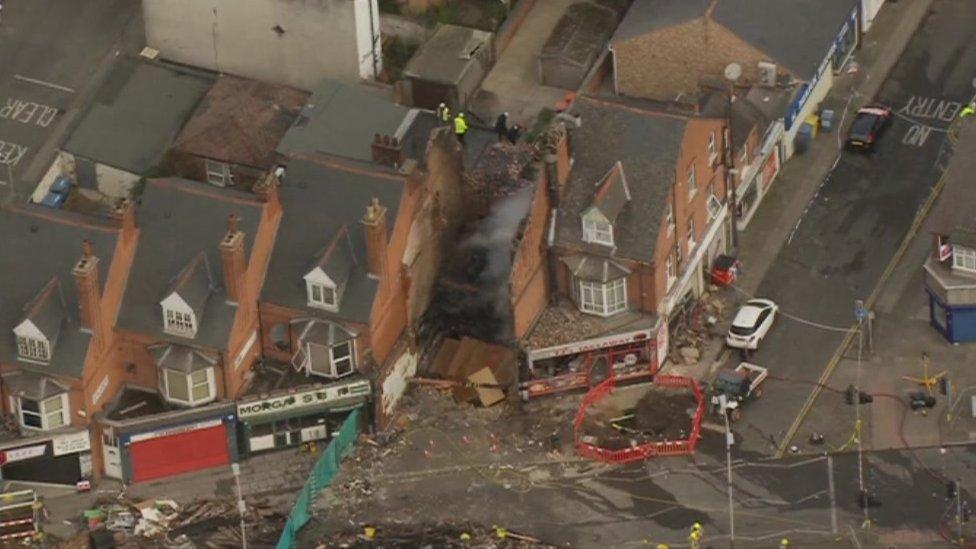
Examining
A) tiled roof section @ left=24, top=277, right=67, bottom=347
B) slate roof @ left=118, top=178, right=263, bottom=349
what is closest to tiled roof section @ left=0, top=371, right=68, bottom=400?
tiled roof section @ left=24, top=277, right=67, bottom=347

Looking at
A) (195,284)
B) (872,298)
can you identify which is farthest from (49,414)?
(872,298)

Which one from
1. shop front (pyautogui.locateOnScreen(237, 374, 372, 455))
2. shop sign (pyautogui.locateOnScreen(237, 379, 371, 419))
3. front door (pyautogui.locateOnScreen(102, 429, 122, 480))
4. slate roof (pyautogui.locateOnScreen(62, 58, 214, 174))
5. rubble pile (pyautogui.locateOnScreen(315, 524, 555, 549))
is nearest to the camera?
rubble pile (pyautogui.locateOnScreen(315, 524, 555, 549))

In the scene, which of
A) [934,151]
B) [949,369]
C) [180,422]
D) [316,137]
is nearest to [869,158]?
[934,151]

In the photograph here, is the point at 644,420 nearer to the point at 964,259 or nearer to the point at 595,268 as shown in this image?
the point at 595,268

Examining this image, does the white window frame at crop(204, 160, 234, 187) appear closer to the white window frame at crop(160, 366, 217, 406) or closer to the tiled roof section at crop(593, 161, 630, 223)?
the white window frame at crop(160, 366, 217, 406)

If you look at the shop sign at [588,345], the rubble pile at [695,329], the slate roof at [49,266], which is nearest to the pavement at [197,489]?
the slate roof at [49,266]

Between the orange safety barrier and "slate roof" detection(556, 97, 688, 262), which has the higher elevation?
"slate roof" detection(556, 97, 688, 262)

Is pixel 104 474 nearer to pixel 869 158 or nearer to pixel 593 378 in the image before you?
pixel 593 378

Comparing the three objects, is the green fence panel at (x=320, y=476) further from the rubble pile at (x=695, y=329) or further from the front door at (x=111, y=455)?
the rubble pile at (x=695, y=329)
